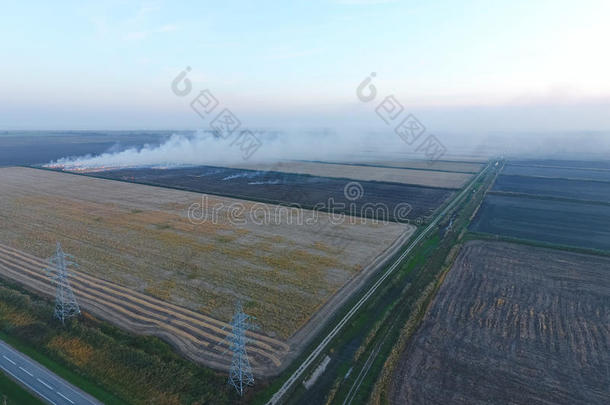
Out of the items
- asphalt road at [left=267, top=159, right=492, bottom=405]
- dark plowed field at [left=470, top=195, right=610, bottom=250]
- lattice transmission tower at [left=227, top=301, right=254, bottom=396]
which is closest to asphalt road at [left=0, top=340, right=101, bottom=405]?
lattice transmission tower at [left=227, top=301, right=254, bottom=396]

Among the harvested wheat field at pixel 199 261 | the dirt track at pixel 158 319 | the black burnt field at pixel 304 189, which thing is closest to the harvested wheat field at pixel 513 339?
the harvested wheat field at pixel 199 261

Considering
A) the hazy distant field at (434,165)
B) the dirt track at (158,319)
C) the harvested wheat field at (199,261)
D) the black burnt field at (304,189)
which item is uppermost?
the hazy distant field at (434,165)

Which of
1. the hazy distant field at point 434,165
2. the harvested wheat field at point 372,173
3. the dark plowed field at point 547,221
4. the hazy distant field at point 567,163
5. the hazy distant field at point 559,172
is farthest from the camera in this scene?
the hazy distant field at point 567,163

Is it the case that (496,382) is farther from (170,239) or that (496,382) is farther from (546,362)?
(170,239)

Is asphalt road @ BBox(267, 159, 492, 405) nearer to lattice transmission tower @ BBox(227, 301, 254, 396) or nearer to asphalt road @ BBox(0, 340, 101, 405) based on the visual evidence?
lattice transmission tower @ BBox(227, 301, 254, 396)

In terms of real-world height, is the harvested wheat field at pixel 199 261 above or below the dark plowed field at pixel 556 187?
below

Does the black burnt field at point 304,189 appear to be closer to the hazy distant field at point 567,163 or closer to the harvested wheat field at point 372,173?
the harvested wheat field at point 372,173

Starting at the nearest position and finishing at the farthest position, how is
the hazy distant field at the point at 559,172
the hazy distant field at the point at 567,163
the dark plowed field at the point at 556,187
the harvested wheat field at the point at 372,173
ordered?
the dark plowed field at the point at 556,187
the harvested wheat field at the point at 372,173
the hazy distant field at the point at 559,172
the hazy distant field at the point at 567,163

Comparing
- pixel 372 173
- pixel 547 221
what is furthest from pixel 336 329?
pixel 372 173
